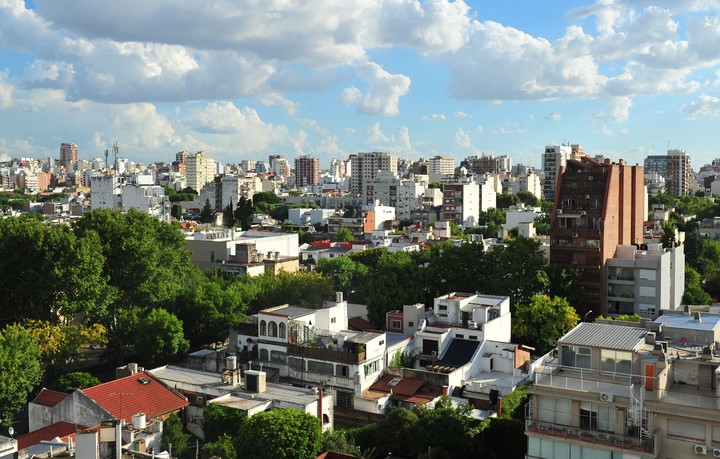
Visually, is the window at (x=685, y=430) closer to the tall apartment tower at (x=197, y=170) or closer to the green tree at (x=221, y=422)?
the green tree at (x=221, y=422)

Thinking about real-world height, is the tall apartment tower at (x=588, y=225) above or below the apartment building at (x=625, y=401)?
above

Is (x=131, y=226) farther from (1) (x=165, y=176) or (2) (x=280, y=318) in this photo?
(1) (x=165, y=176)

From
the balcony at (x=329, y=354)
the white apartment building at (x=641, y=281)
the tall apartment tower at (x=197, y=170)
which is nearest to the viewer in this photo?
the balcony at (x=329, y=354)

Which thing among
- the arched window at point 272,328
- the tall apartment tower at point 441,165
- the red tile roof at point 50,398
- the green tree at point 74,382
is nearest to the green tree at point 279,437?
the red tile roof at point 50,398

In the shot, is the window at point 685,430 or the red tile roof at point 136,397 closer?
the window at point 685,430

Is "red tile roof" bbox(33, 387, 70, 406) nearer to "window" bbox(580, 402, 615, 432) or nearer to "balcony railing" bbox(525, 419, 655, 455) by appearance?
"balcony railing" bbox(525, 419, 655, 455)

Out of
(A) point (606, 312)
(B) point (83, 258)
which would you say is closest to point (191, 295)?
(B) point (83, 258)

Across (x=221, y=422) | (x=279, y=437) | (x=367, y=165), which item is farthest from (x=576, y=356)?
(x=367, y=165)
